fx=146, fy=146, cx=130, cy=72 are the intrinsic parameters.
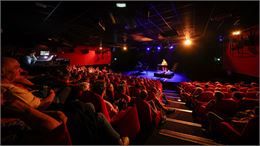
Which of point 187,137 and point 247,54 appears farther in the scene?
point 247,54

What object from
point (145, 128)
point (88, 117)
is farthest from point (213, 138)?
point (88, 117)

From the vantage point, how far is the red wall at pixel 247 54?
23.7ft

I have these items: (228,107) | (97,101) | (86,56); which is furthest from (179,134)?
(86,56)

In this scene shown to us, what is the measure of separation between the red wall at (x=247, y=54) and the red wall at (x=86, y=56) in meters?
11.8

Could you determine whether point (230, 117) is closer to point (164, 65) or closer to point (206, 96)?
point (206, 96)

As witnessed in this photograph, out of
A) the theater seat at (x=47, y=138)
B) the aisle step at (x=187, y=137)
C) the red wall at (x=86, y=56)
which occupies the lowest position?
the aisle step at (x=187, y=137)

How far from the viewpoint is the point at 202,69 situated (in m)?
16.5

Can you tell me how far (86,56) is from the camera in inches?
544

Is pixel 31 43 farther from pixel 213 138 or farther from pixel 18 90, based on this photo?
pixel 213 138

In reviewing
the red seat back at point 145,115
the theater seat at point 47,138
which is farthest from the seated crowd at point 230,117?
the theater seat at point 47,138

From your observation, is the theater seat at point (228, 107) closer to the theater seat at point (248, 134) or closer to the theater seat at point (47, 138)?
the theater seat at point (248, 134)

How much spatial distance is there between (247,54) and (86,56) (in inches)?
481

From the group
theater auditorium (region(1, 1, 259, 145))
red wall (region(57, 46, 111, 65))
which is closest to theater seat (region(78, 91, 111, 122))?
theater auditorium (region(1, 1, 259, 145))

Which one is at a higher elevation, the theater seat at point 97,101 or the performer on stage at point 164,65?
the performer on stage at point 164,65
